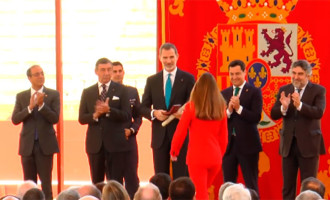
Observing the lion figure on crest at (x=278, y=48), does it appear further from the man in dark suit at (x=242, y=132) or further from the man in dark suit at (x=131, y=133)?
the man in dark suit at (x=131, y=133)

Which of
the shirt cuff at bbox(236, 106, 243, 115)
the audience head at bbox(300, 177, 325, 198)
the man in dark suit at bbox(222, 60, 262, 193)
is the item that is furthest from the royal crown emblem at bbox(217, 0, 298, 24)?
the audience head at bbox(300, 177, 325, 198)

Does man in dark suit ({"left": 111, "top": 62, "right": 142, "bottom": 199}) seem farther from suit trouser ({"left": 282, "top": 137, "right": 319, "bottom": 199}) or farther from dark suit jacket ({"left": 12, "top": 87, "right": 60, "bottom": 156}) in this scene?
suit trouser ({"left": 282, "top": 137, "right": 319, "bottom": 199})

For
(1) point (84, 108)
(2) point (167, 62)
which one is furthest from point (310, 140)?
(1) point (84, 108)

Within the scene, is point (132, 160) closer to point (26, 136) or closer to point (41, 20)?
point (26, 136)

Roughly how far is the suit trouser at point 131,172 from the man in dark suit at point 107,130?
0.09 m

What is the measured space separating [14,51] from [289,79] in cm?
333

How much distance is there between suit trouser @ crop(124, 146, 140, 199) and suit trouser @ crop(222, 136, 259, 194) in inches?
38.2

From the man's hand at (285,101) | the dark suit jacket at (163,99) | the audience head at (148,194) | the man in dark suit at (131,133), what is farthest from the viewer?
the man in dark suit at (131,133)

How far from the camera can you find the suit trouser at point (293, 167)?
820cm

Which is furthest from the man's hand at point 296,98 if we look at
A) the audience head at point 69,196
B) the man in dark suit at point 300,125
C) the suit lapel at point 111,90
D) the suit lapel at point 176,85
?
the audience head at point 69,196

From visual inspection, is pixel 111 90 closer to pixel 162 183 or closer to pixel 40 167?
pixel 40 167

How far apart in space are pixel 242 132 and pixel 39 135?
2.19 metres

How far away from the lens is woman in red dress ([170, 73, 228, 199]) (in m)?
7.35

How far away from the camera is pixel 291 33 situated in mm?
9008
